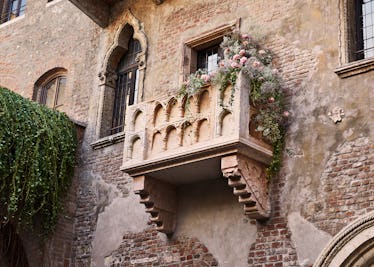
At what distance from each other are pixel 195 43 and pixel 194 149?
2.64 metres

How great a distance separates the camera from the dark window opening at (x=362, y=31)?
8898 millimetres

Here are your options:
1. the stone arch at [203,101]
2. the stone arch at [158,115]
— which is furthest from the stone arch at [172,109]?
the stone arch at [203,101]

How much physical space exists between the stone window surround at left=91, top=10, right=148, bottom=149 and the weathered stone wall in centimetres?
10

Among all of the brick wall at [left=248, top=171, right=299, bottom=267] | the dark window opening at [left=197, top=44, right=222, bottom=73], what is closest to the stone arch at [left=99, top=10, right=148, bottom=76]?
the dark window opening at [left=197, top=44, right=222, bottom=73]

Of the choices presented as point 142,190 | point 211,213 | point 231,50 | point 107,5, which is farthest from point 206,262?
point 107,5

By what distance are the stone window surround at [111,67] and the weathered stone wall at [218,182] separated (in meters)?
0.10

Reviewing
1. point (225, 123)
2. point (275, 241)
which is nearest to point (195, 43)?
point (225, 123)

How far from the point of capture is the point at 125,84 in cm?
1233

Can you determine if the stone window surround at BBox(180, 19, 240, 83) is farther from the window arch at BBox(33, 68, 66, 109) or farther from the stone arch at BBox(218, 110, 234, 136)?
→ the window arch at BBox(33, 68, 66, 109)

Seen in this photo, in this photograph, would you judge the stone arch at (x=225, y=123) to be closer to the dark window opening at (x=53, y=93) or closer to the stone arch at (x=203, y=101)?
the stone arch at (x=203, y=101)

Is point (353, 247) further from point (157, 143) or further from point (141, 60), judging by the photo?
point (141, 60)

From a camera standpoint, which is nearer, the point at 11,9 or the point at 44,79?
the point at 44,79

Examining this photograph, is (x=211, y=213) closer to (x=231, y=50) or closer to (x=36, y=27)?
(x=231, y=50)

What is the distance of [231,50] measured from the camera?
9625 millimetres
